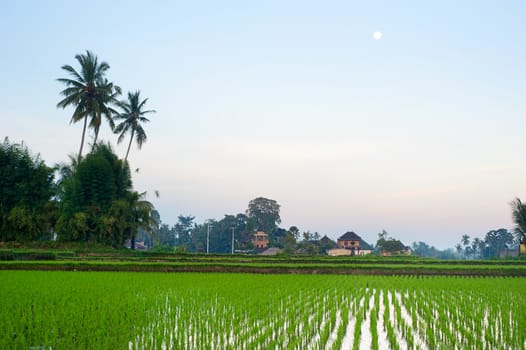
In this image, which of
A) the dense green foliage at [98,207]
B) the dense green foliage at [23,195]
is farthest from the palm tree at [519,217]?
the dense green foliage at [23,195]

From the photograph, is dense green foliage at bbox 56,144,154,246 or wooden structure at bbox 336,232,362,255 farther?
wooden structure at bbox 336,232,362,255

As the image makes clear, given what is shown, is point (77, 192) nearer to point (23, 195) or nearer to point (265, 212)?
point (23, 195)

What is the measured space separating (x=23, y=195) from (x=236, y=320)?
35.1m

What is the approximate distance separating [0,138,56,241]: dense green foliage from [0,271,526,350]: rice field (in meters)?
25.0

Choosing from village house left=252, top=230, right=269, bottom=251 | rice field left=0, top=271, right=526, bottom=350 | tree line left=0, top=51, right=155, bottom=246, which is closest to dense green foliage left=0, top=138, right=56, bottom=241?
tree line left=0, top=51, right=155, bottom=246

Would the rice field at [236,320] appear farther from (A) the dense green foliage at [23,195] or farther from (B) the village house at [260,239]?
(B) the village house at [260,239]

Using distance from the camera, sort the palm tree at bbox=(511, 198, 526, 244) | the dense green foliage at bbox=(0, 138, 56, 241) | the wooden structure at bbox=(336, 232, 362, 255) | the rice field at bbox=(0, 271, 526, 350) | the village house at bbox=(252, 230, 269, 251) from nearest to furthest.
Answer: the rice field at bbox=(0, 271, 526, 350) → the dense green foliage at bbox=(0, 138, 56, 241) → the palm tree at bbox=(511, 198, 526, 244) → the village house at bbox=(252, 230, 269, 251) → the wooden structure at bbox=(336, 232, 362, 255)

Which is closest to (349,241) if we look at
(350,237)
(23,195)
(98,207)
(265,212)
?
(350,237)

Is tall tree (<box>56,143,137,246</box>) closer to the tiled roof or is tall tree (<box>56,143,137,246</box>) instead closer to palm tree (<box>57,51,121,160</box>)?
palm tree (<box>57,51,121,160</box>)

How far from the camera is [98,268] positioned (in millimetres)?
25438

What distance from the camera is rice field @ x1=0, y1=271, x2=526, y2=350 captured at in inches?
304

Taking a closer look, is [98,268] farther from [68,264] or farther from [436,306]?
[436,306]

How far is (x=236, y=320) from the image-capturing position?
32.4ft

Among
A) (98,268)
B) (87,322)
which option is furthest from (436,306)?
(98,268)
